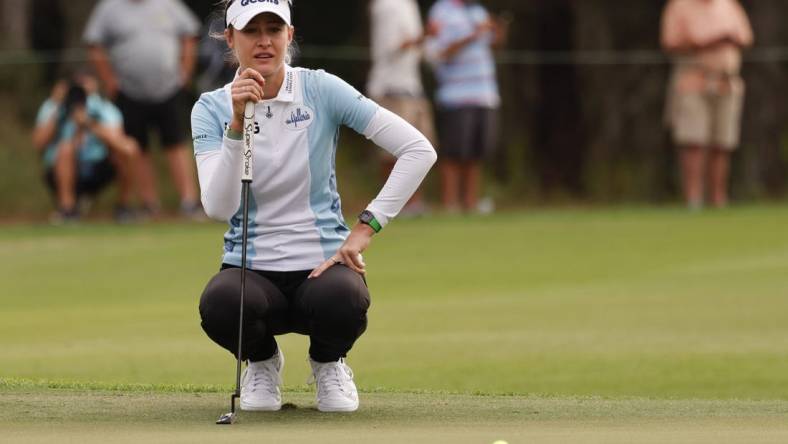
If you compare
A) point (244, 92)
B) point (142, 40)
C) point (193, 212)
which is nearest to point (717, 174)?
point (193, 212)

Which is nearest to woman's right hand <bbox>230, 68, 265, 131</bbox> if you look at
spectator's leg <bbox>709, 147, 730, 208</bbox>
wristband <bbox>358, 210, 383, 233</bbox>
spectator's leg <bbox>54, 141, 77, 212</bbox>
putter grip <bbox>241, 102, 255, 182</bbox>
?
putter grip <bbox>241, 102, 255, 182</bbox>

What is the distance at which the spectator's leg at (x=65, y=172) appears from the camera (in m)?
15.9

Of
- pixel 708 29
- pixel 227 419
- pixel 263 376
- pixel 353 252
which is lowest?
pixel 227 419

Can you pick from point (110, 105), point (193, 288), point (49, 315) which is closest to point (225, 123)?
point (49, 315)

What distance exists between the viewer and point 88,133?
16000 millimetres

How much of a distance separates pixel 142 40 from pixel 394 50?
2.16 metres

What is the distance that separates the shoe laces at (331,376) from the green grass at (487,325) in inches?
6.3

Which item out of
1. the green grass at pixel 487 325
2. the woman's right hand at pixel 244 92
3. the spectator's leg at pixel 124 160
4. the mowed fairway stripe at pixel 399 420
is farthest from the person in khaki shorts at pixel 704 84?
the woman's right hand at pixel 244 92

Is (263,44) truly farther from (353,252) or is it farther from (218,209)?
(353,252)

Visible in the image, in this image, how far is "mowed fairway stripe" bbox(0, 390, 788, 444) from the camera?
214 inches

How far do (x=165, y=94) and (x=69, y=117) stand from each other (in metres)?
0.85

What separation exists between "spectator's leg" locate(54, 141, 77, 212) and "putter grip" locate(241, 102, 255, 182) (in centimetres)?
1017

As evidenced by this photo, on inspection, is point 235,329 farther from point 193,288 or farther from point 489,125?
point 489,125

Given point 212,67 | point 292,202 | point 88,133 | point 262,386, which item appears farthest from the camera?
point 212,67
